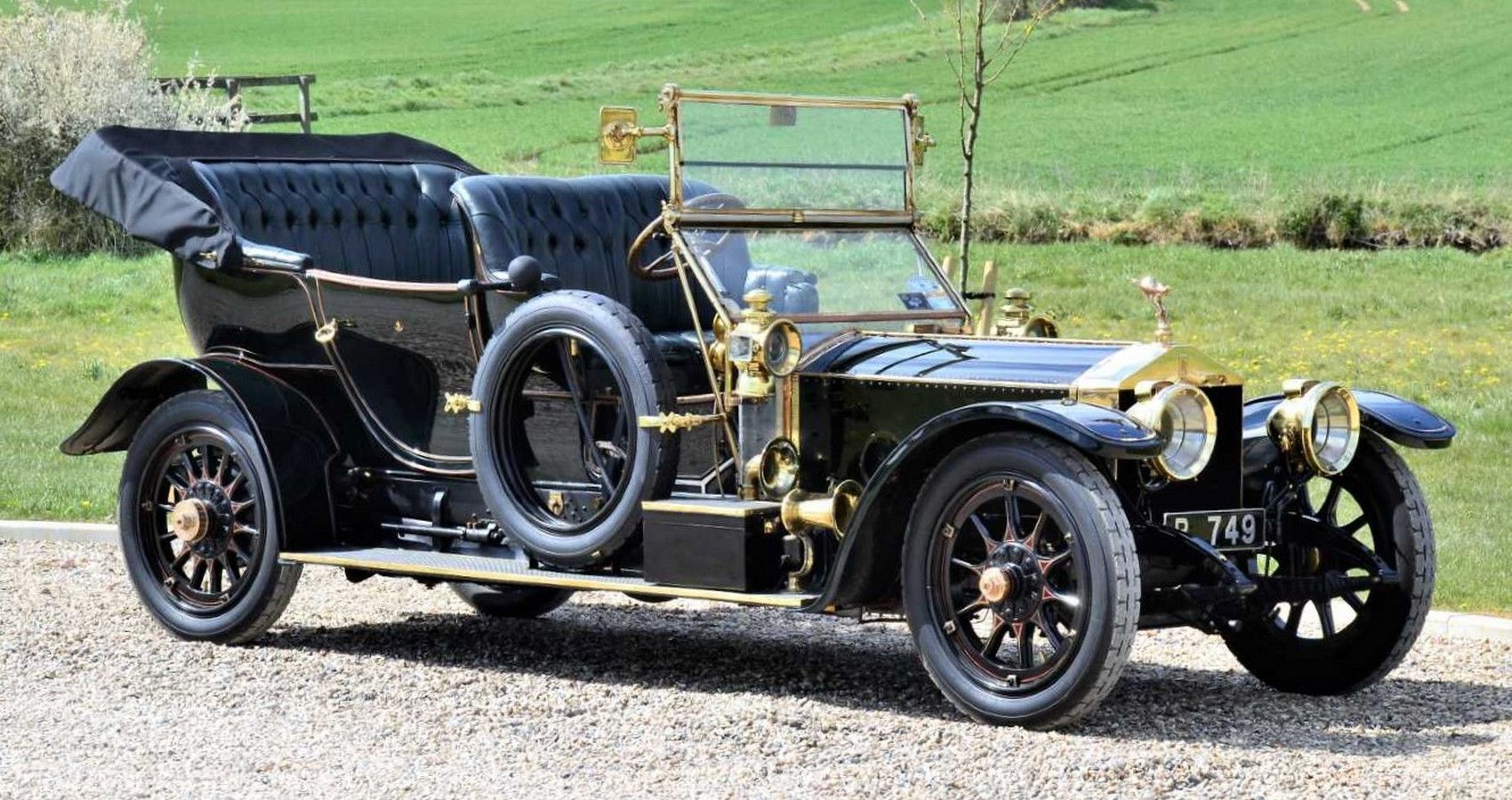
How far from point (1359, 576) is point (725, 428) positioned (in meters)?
1.92

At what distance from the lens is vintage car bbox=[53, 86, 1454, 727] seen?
233 inches

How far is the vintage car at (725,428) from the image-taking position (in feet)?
19.4

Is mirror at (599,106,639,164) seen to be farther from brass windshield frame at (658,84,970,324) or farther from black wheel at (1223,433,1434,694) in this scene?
black wheel at (1223,433,1434,694)

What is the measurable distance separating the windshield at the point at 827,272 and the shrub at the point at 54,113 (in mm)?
16143

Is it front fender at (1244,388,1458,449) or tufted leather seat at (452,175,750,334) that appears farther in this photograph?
tufted leather seat at (452,175,750,334)

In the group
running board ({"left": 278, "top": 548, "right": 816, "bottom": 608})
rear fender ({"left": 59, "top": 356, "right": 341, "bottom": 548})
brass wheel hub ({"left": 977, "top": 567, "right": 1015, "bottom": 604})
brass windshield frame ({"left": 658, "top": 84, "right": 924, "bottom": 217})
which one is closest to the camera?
brass wheel hub ({"left": 977, "top": 567, "right": 1015, "bottom": 604})

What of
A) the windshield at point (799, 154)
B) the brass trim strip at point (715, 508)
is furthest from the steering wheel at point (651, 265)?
the brass trim strip at point (715, 508)

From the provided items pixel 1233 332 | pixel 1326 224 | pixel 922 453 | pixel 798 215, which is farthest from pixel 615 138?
pixel 1326 224

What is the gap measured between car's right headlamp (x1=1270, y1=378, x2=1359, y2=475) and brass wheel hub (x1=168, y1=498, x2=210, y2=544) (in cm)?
356

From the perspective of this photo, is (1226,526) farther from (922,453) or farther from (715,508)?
(715,508)

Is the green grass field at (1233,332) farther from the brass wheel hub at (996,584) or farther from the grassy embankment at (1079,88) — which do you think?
the brass wheel hub at (996,584)

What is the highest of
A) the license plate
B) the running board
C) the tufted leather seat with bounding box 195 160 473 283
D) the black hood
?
the tufted leather seat with bounding box 195 160 473 283

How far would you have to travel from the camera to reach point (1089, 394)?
599cm

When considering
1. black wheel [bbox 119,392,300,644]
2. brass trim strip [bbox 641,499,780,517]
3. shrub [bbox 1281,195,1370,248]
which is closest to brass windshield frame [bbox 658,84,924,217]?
brass trim strip [bbox 641,499,780,517]
